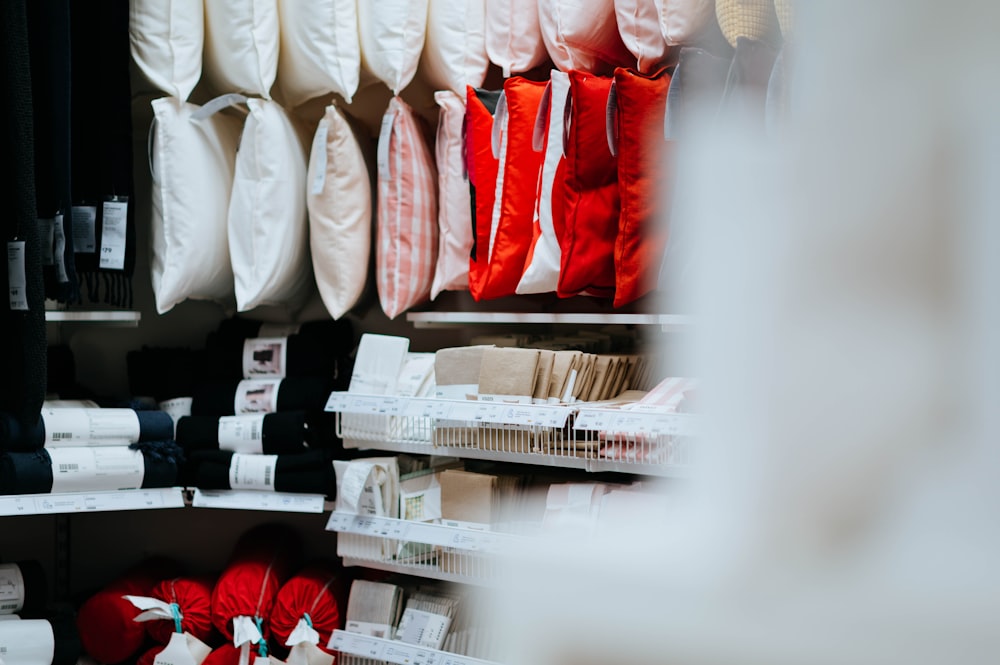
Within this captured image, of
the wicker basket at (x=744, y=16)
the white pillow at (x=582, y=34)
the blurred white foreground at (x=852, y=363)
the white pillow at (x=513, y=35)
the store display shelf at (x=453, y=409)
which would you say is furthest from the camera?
the white pillow at (x=513, y=35)

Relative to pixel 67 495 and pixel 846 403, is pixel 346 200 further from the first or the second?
pixel 846 403

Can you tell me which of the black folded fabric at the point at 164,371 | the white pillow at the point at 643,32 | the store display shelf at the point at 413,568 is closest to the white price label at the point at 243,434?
the black folded fabric at the point at 164,371

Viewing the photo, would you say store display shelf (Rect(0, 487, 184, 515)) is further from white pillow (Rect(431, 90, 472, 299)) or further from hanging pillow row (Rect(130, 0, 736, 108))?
hanging pillow row (Rect(130, 0, 736, 108))

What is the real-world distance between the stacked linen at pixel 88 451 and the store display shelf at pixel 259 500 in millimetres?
88

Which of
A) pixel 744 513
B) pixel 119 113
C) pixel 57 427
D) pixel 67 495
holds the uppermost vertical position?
pixel 119 113

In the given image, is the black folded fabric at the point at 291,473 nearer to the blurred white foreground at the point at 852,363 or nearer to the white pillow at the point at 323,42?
the white pillow at the point at 323,42

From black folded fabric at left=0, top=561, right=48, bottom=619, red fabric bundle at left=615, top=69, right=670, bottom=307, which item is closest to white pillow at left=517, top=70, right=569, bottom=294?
red fabric bundle at left=615, top=69, right=670, bottom=307

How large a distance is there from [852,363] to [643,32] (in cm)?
165

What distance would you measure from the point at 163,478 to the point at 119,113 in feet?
2.73

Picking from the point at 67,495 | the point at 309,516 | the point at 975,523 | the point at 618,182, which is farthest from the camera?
the point at 309,516

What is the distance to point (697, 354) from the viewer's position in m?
0.20

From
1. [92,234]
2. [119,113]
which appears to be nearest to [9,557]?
[92,234]

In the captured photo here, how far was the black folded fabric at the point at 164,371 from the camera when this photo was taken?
221cm

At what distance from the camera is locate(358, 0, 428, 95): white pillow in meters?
1.89
